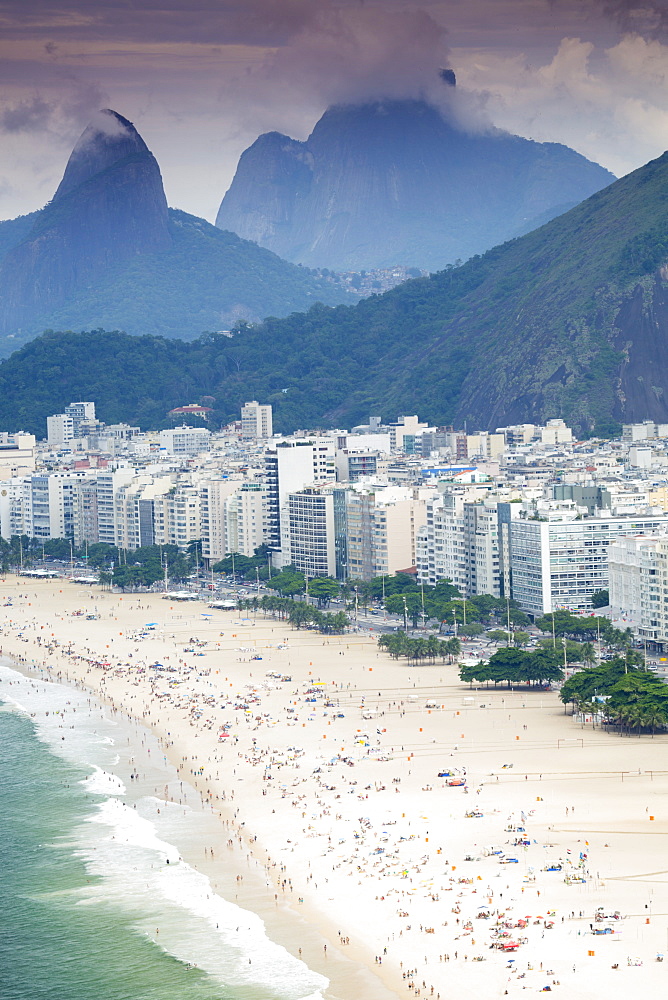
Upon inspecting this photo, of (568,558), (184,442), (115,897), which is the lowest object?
(115,897)

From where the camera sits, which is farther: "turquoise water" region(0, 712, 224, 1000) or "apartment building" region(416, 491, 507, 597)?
"apartment building" region(416, 491, 507, 597)

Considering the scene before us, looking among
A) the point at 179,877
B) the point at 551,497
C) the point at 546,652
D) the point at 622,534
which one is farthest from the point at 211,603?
the point at 179,877

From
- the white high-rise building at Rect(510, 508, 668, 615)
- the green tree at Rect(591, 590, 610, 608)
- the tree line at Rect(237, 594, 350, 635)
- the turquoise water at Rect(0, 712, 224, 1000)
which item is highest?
the white high-rise building at Rect(510, 508, 668, 615)

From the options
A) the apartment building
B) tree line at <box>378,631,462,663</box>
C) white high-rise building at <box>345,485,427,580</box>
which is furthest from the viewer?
white high-rise building at <box>345,485,427,580</box>

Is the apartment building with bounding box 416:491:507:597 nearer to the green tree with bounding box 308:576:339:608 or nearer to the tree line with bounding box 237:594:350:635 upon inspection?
the green tree with bounding box 308:576:339:608

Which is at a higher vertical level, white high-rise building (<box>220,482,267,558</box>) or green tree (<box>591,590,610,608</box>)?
white high-rise building (<box>220,482,267,558</box>)

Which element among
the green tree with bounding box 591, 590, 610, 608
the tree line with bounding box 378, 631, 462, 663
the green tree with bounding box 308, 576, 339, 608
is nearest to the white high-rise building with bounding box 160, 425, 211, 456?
the green tree with bounding box 308, 576, 339, 608

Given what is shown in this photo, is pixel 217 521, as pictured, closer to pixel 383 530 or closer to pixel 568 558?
pixel 383 530

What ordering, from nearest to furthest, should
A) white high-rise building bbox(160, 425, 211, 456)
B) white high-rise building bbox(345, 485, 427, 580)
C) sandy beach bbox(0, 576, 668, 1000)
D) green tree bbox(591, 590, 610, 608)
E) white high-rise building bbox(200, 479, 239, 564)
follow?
sandy beach bbox(0, 576, 668, 1000) → green tree bbox(591, 590, 610, 608) → white high-rise building bbox(345, 485, 427, 580) → white high-rise building bbox(200, 479, 239, 564) → white high-rise building bbox(160, 425, 211, 456)

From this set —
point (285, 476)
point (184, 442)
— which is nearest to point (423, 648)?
point (285, 476)
